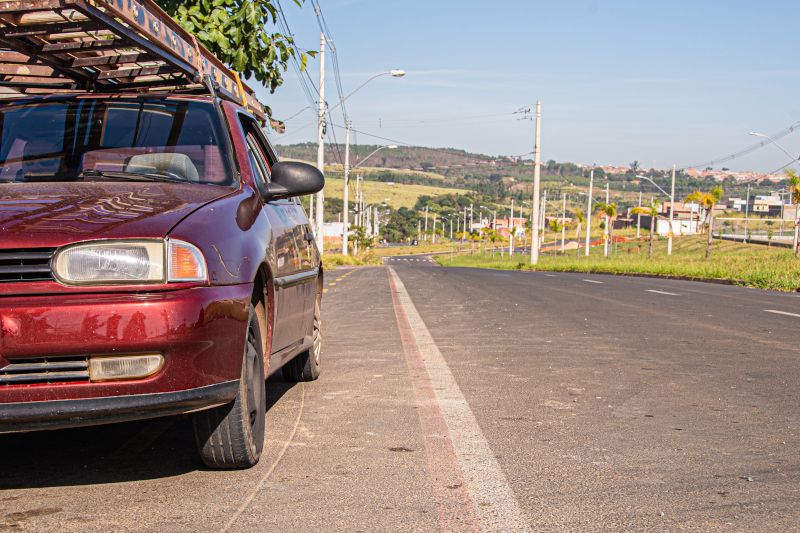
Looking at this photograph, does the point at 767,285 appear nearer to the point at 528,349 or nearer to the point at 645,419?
the point at 528,349

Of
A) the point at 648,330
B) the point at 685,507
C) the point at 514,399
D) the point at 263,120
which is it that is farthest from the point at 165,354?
the point at 648,330

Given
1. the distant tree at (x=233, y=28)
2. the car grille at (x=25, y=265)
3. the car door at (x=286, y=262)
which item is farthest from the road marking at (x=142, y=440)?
the distant tree at (x=233, y=28)

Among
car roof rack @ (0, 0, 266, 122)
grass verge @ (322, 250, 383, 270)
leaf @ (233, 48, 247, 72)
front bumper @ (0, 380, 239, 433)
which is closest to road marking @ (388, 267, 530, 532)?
front bumper @ (0, 380, 239, 433)

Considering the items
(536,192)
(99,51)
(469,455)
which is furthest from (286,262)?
(536,192)

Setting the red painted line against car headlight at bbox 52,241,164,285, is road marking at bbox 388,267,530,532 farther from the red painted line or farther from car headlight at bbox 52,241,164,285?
car headlight at bbox 52,241,164,285

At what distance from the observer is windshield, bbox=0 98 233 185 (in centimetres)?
410

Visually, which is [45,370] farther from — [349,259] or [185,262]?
[349,259]

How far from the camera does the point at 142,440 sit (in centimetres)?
416

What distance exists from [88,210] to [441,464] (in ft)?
6.36

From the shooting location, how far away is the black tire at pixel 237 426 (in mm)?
3432

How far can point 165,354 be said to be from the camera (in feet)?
9.89

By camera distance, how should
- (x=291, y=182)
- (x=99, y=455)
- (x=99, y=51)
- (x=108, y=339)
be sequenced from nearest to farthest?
(x=108, y=339) < (x=99, y=455) < (x=291, y=182) < (x=99, y=51)

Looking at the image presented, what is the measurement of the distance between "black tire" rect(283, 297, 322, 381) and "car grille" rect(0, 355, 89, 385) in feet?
8.96

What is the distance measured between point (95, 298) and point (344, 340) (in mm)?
5510
